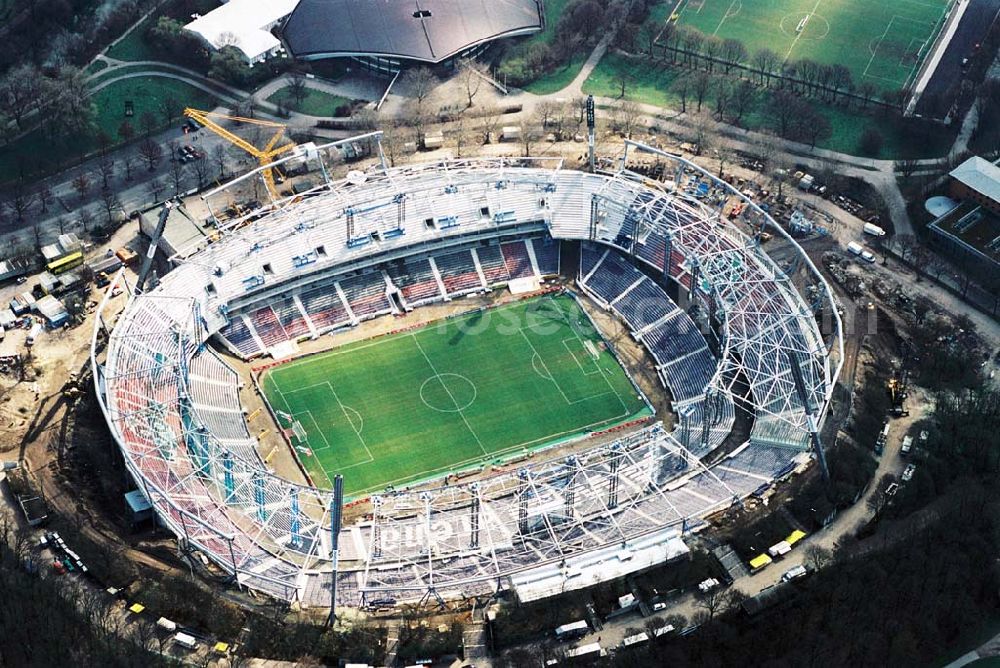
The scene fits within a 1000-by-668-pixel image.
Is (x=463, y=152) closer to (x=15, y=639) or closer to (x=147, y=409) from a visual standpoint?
(x=147, y=409)

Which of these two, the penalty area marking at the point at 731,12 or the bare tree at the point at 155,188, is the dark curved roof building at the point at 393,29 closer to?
the penalty area marking at the point at 731,12

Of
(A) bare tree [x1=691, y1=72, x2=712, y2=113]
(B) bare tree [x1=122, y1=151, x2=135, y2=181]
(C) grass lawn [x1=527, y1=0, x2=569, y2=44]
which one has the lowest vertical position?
(A) bare tree [x1=691, y1=72, x2=712, y2=113]

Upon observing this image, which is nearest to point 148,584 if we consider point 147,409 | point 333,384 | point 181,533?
point 181,533

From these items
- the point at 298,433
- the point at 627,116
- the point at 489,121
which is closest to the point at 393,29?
the point at 489,121

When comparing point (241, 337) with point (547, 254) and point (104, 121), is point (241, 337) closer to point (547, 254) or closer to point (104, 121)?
point (547, 254)

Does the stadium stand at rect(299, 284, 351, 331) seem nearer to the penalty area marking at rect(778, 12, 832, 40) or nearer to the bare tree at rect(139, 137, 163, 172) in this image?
the bare tree at rect(139, 137, 163, 172)

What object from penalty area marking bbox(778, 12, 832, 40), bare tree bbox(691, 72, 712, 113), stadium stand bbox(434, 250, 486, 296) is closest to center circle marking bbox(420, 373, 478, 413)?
stadium stand bbox(434, 250, 486, 296)

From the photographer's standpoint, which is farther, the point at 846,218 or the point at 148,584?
the point at 846,218
